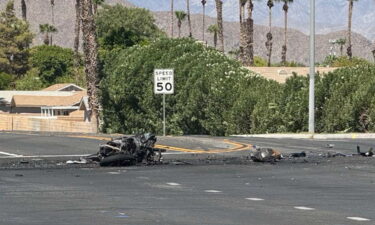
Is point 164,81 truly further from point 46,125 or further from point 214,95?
point 46,125

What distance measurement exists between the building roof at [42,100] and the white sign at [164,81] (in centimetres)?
6375

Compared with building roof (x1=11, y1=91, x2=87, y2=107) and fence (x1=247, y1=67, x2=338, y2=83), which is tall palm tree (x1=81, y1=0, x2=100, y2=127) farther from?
building roof (x1=11, y1=91, x2=87, y2=107)

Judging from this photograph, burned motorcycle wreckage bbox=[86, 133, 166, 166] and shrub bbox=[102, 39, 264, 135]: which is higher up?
shrub bbox=[102, 39, 264, 135]

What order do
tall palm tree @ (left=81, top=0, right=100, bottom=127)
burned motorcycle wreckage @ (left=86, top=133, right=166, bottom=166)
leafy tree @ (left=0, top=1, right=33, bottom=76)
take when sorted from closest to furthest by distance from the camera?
burned motorcycle wreckage @ (left=86, top=133, right=166, bottom=166), tall palm tree @ (left=81, top=0, right=100, bottom=127), leafy tree @ (left=0, top=1, right=33, bottom=76)

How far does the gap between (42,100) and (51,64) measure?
5077 cm

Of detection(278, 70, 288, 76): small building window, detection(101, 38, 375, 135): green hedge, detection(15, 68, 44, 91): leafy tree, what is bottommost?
detection(101, 38, 375, 135): green hedge

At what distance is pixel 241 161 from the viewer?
82.0 feet

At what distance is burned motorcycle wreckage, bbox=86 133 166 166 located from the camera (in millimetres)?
23594

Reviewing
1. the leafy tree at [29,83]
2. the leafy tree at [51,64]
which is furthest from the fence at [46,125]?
the leafy tree at [51,64]

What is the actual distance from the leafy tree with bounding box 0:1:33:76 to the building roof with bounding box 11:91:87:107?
47.9m

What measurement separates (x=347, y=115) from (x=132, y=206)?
33.4 meters

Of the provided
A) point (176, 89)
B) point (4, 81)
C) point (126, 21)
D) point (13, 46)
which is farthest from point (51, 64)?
Answer: point (176, 89)

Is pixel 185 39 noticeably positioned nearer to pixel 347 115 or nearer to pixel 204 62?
pixel 204 62

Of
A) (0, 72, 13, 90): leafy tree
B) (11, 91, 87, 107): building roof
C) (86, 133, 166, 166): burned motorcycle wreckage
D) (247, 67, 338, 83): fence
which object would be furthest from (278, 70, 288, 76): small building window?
(0, 72, 13, 90): leafy tree
